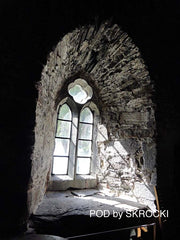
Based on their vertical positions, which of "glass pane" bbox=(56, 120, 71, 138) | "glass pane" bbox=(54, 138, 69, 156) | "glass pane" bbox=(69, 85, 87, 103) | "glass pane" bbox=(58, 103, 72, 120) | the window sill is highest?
"glass pane" bbox=(69, 85, 87, 103)

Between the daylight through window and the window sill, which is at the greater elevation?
the daylight through window

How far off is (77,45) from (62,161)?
1.79 metres

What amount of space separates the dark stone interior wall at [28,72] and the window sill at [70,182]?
1.16 metres

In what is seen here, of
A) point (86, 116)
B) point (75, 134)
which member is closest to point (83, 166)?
point (75, 134)

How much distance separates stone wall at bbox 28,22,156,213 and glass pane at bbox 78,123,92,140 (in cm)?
21

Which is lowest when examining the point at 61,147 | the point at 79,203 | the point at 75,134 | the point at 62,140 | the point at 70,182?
the point at 79,203

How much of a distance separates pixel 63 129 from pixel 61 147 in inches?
11.9

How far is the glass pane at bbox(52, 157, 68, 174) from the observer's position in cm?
287

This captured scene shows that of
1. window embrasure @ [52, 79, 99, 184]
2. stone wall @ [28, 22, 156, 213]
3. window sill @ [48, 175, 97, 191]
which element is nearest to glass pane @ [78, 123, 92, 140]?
window embrasure @ [52, 79, 99, 184]

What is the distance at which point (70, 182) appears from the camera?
9.35 ft

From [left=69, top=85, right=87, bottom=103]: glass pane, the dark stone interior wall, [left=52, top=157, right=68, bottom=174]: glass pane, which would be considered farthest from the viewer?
[left=69, top=85, right=87, bottom=103]: glass pane

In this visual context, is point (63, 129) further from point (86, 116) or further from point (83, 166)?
point (83, 166)

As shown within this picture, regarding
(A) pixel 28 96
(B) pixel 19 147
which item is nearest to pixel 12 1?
(A) pixel 28 96

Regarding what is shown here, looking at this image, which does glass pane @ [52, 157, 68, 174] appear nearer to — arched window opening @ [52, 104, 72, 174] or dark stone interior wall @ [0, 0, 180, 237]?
arched window opening @ [52, 104, 72, 174]
